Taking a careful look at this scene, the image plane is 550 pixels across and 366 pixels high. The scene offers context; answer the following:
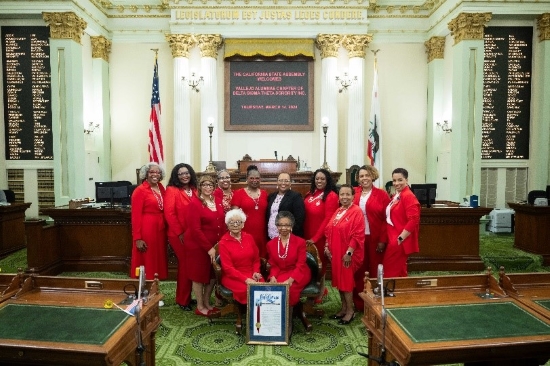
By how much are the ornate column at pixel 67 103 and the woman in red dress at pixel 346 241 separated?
7697 millimetres

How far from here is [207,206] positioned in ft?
14.6

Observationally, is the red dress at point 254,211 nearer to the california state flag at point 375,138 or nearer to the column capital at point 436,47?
the california state flag at point 375,138

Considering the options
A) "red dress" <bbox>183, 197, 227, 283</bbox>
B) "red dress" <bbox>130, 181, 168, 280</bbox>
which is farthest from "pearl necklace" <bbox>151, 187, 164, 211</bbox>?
"red dress" <bbox>183, 197, 227, 283</bbox>

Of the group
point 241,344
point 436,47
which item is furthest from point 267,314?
point 436,47

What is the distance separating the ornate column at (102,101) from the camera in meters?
11.2

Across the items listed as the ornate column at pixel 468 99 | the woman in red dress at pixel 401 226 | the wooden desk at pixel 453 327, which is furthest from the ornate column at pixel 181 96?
the wooden desk at pixel 453 327

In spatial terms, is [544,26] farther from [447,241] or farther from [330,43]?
[447,241]

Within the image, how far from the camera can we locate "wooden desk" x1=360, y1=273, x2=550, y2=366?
7.06 ft

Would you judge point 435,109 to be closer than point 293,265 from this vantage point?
No

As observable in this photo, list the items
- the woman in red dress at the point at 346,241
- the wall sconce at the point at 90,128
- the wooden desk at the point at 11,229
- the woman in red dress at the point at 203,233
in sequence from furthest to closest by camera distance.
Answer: the wall sconce at the point at 90,128 < the wooden desk at the point at 11,229 < the woman in red dress at the point at 203,233 < the woman in red dress at the point at 346,241

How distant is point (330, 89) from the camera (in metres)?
11.3

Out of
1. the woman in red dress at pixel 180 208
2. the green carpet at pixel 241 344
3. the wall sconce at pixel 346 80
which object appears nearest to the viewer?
the green carpet at pixel 241 344

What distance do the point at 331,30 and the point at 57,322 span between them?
10.6 metres

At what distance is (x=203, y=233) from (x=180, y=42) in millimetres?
8255
